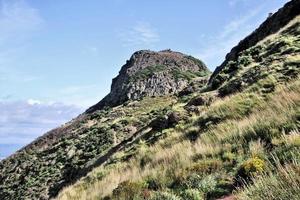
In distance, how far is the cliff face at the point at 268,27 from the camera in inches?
1699

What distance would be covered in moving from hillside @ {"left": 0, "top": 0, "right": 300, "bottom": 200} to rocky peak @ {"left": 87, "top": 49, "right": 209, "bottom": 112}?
1711 cm

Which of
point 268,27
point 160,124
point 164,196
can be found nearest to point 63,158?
point 268,27

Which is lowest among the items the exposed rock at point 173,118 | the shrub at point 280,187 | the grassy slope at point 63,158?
the shrub at point 280,187

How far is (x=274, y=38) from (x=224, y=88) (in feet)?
35.1

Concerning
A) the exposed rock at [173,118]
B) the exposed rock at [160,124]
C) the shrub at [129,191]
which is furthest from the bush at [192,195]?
the exposed rock at [160,124]

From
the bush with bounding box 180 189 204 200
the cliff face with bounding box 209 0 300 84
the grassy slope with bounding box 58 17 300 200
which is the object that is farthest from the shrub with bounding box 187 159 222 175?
the cliff face with bounding box 209 0 300 84

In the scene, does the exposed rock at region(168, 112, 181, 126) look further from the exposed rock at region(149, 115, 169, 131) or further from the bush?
the bush

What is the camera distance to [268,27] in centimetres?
4544

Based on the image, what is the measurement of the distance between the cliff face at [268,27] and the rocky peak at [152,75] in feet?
103

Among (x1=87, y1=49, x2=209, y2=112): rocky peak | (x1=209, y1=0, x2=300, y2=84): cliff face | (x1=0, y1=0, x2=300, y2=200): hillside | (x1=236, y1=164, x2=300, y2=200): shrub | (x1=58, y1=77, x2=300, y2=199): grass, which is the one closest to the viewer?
(x1=236, y1=164, x2=300, y2=200): shrub

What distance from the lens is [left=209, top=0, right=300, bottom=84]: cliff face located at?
43.2 meters

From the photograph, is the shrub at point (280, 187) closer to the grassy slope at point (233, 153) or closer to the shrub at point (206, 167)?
the grassy slope at point (233, 153)

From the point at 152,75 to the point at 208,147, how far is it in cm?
6882

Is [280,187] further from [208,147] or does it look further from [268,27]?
[268,27]
